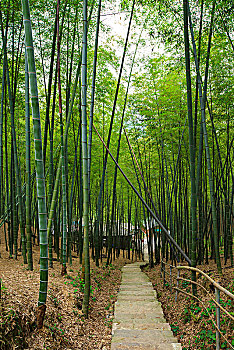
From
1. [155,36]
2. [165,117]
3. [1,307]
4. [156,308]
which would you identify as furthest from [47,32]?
[156,308]

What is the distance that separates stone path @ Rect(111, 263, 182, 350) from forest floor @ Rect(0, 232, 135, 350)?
14 centimetres

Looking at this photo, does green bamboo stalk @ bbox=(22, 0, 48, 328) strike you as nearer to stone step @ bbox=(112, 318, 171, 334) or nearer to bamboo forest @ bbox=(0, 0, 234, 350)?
bamboo forest @ bbox=(0, 0, 234, 350)

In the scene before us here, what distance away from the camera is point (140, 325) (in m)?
2.67

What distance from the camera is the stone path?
222 cm

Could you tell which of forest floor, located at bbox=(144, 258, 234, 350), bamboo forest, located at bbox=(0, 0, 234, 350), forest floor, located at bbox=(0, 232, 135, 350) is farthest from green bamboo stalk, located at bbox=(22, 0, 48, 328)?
forest floor, located at bbox=(144, 258, 234, 350)

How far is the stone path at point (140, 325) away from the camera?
2.22 metres

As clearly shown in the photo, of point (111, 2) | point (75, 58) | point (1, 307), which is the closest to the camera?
point (1, 307)

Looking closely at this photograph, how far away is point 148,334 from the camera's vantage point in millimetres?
2426

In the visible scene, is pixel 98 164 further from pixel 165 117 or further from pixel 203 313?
pixel 203 313

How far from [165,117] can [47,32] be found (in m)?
2.64

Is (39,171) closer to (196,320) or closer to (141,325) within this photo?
(141,325)

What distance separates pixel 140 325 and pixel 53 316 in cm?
87

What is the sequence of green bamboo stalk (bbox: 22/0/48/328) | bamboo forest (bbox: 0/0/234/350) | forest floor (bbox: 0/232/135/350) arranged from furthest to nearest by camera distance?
bamboo forest (bbox: 0/0/234/350) → green bamboo stalk (bbox: 22/0/48/328) → forest floor (bbox: 0/232/135/350)

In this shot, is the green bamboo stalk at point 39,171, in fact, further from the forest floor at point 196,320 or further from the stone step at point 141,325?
the forest floor at point 196,320
